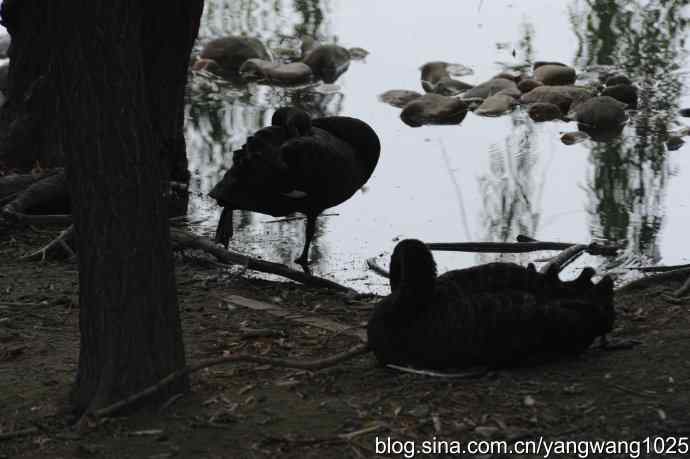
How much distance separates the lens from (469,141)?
1041 cm

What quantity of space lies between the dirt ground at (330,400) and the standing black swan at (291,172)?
4.77 feet

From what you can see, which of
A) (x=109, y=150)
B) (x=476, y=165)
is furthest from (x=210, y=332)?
(x=476, y=165)

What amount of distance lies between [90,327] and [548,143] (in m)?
6.57

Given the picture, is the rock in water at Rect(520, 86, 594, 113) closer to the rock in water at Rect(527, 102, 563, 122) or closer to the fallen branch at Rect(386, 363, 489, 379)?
the rock in water at Rect(527, 102, 563, 122)

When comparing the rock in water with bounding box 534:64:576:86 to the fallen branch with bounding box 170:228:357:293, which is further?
the rock in water with bounding box 534:64:576:86

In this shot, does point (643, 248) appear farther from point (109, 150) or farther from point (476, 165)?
point (109, 150)

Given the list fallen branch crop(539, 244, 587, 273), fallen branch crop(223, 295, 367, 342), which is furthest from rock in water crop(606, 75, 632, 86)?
fallen branch crop(223, 295, 367, 342)

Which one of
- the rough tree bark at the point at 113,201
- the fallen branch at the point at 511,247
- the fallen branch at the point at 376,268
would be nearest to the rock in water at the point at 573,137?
the fallen branch at the point at 511,247

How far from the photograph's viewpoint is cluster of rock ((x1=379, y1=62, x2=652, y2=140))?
35.4 feet

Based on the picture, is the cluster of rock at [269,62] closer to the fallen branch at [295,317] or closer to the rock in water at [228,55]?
the rock in water at [228,55]

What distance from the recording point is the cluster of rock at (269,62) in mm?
12469

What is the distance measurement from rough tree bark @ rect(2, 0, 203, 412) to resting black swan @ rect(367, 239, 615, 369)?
0.84 metres

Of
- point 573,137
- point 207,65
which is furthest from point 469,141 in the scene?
point 207,65

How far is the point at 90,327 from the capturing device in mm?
4410
